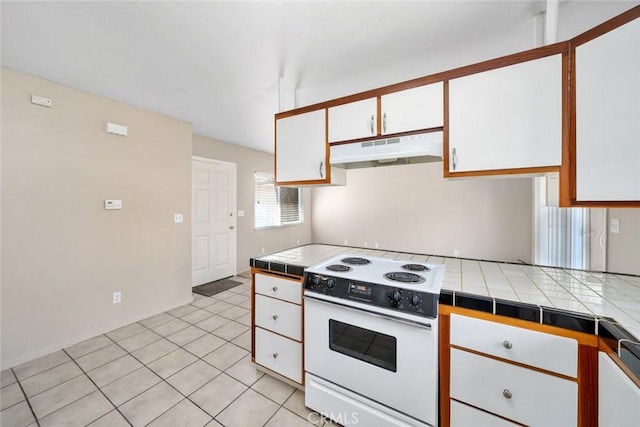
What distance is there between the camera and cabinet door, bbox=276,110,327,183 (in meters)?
2.08

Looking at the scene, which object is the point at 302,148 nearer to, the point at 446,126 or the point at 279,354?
the point at 446,126

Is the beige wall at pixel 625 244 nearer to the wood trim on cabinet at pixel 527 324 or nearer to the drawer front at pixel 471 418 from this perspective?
the wood trim on cabinet at pixel 527 324

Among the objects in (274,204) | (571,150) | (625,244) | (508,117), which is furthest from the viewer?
(274,204)

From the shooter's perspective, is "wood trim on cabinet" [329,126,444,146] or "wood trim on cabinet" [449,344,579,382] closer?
"wood trim on cabinet" [449,344,579,382]

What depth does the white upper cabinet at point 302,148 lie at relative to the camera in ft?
6.83

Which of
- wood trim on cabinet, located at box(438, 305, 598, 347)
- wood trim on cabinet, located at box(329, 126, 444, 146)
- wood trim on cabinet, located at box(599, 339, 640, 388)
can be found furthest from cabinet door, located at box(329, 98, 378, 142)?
wood trim on cabinet, located at box(599, 339, 640, 388)

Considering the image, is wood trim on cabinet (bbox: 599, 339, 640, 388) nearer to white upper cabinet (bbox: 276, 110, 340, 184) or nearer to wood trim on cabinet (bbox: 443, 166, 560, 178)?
wood trim on cabinet (bbox: 443, 166, 560, 178)

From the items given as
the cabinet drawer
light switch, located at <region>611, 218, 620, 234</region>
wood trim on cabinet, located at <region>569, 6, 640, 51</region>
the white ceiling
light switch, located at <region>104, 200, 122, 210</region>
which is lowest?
the cabinet drawer

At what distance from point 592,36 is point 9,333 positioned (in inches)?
175

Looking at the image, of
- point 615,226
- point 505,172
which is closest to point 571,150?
point 505,172

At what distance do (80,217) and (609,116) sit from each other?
3999mm

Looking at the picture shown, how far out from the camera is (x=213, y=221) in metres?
4.18

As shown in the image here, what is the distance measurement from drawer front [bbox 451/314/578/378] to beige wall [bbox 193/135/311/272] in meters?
4.08

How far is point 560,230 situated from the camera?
2.83m
